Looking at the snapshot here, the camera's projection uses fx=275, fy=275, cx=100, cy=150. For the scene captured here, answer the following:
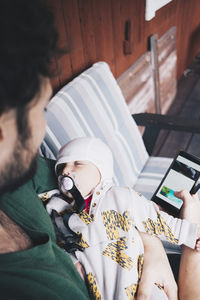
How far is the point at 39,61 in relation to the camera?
0.59 meters

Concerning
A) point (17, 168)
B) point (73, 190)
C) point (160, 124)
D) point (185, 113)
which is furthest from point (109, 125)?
point (185, 113)

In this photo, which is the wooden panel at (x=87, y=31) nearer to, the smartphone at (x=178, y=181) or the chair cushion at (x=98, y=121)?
the chair cushion at (x=98, y=121)

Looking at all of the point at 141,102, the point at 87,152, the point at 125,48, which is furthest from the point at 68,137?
the point at 141,102

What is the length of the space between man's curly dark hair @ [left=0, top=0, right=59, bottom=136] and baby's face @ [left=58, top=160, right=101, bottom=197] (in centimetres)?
50

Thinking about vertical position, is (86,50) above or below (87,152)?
above

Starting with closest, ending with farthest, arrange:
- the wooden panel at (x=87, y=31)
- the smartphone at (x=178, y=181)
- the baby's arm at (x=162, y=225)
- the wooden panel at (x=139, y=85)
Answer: the baby's arm at (x=162, y=225)
the smartphone at (x=178, y=181)
the wooden panel at (x=87, y=31)
the wooden panel at (x=139, y=85)

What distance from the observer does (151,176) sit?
62.1 inches

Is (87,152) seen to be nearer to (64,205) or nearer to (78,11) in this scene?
(64,205)

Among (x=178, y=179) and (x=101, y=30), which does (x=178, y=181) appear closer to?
(x=178, y=179)

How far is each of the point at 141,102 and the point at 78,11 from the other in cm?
109

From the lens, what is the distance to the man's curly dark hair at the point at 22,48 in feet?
1.70

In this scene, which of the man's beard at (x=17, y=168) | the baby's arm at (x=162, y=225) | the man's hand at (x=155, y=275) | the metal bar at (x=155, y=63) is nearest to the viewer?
the man's beard at (x=17, y=168)

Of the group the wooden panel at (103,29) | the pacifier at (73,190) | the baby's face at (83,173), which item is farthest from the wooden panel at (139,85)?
the pacifier at (73,190)

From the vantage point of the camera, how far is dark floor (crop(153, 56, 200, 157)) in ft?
8.40
